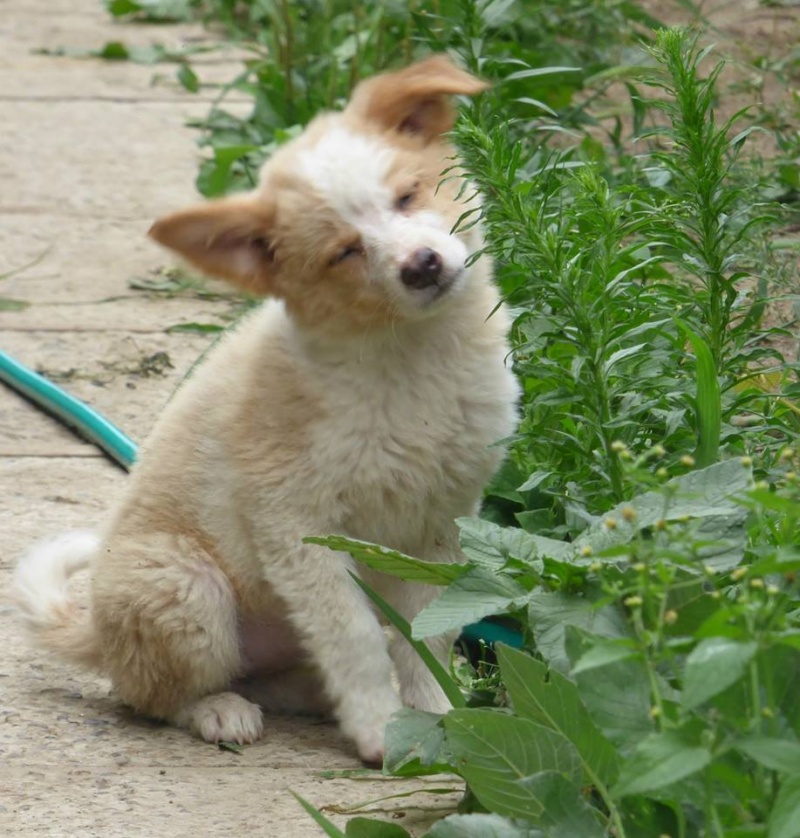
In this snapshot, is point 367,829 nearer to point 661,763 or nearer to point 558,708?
point 558,708

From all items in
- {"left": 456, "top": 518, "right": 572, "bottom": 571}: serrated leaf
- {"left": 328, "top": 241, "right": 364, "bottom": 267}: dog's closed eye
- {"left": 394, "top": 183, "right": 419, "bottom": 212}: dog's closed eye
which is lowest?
{"left": 456, "top": 518, "right": 572, "bottom": 571}: serrated leaf

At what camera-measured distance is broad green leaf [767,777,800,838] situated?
1836 millimetres

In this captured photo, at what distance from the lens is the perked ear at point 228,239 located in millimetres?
3377

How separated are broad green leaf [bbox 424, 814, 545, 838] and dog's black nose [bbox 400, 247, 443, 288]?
122cm

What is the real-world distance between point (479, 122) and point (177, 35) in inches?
229

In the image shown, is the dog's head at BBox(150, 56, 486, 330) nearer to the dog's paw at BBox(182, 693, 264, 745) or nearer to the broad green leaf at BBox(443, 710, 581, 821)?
the dog's paw at BBox(182, 693, 264, 745)

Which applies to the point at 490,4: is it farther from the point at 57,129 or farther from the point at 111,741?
the point at 57,129

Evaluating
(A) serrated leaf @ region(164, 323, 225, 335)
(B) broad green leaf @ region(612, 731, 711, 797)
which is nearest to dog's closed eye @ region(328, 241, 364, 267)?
(B) broad green leaf @ region(612, 731, 711, 797)

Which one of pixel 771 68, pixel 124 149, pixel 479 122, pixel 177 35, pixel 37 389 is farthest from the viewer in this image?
pixel 177 35

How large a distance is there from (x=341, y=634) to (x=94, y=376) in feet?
6.93

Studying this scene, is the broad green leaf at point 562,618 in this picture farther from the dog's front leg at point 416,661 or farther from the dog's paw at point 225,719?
the dog's paw at point 225,719

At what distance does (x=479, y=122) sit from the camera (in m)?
3.59

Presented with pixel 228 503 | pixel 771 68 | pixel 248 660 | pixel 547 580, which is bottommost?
pixel 248 660

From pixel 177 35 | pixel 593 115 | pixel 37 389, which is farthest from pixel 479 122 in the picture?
pixel 177 35
